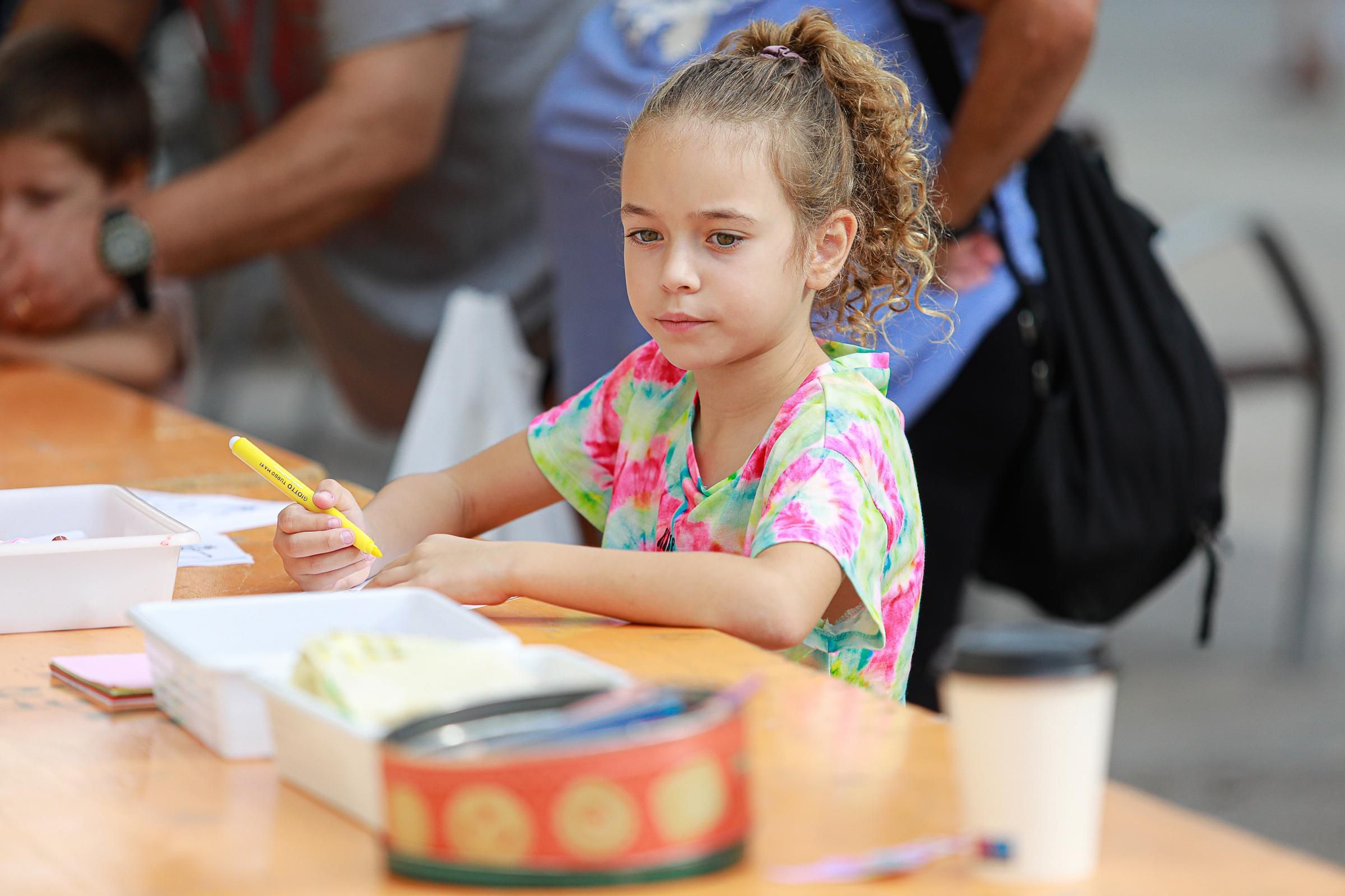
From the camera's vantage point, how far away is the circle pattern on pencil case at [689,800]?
2.08 ft

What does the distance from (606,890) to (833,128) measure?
2.72 feet

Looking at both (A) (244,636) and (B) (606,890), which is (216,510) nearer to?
(A) (244,636)

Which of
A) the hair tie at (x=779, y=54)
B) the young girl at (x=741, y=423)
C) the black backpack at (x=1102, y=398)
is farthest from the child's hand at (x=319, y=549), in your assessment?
the black backpack at (x=1102, y=398)

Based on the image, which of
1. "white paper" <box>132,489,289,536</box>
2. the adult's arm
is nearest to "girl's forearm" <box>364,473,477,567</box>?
"white paper" <box>132,489,289,536</box>

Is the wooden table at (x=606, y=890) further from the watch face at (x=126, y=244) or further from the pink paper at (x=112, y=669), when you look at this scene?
the watch face at (x=126, y=244)

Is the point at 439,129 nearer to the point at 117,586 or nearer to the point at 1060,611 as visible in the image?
the point at 1060,611

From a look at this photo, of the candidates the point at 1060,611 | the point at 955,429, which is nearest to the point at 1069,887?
the point at 955,429

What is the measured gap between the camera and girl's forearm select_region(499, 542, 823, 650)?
1.05 metres

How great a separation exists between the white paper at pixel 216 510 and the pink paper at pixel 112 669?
40cm

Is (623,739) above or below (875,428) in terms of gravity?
below

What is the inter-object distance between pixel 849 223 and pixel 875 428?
0.72 ft

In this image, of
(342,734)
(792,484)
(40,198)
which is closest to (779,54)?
(792,484)

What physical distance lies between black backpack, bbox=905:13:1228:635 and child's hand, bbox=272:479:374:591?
908 millimetres

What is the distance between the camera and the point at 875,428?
121cm
